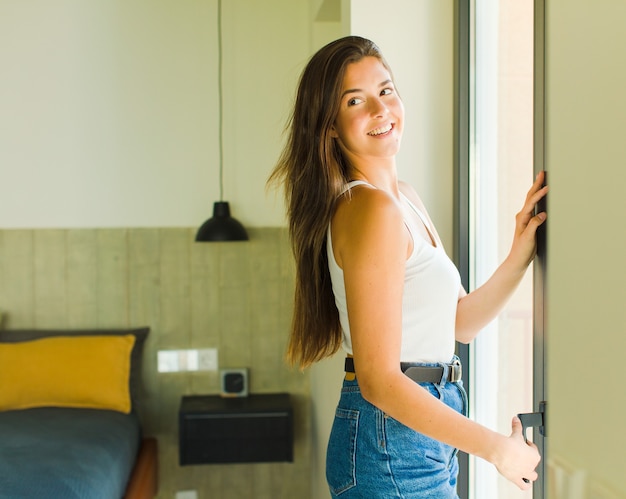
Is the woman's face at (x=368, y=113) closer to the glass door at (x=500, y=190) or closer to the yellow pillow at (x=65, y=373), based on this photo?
the glass door at (x=500, y=190)

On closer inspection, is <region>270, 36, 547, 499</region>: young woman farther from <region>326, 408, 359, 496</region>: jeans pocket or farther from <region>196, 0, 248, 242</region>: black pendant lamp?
<region>196, 0, 248, 242</region>: black pendant lamp

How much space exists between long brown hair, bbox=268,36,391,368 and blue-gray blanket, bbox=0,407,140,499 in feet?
4.05

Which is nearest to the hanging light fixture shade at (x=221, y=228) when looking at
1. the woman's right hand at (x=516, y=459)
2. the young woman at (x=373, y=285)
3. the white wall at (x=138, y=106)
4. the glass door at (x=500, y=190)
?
the white wall at (x=138, y=106)

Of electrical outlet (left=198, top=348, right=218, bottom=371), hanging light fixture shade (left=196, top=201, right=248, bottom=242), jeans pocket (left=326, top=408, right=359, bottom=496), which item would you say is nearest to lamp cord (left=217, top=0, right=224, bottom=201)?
hanging light fixture shade (left=196, top=201, right=248, bottom=242)

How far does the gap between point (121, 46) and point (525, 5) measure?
2.21 meters

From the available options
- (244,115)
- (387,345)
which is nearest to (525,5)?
(387,345)

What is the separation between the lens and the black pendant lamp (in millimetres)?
3273

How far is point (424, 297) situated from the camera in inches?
55.5

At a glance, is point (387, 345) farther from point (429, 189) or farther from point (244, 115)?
point (244, 115)

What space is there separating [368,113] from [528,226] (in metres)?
0.38

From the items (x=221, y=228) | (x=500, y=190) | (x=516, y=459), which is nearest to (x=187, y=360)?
(x=221, y=228)

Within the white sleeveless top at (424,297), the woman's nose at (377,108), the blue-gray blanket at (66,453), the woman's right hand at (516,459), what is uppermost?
the woman's nose at (377,108)

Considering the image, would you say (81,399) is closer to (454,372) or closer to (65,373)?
(65,373)

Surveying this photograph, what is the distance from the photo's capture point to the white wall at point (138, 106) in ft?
11.0
